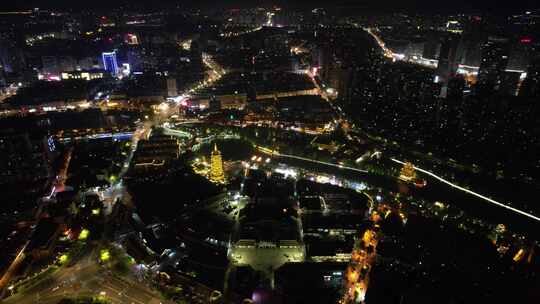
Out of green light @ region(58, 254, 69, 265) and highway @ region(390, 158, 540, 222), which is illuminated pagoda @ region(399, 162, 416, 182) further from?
green light @ region(58, 254, 69, 265)

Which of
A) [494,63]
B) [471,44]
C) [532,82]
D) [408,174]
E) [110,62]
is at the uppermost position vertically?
[471,44]

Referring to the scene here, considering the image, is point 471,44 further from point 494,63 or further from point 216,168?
point 216,168

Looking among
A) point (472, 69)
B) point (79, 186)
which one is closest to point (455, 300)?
point (79, 186)

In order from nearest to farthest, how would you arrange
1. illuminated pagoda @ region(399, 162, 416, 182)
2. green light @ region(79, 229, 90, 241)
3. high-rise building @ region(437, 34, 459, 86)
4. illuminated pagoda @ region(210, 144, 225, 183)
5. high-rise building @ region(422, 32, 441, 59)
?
green light @ region(79, 229, 90, 241), illuminated pagoda @ region(210, 144, 225, 183), illuminated pagoda @ region(399, 162, 416, 182), high-rise building @ region(437, 34, 459, 86), high-rise building @ region(422, 32, 441, 59)

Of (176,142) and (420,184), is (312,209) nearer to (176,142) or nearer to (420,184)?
(420,184)

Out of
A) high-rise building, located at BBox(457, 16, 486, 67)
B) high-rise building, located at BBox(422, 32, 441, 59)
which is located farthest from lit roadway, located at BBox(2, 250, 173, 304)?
high-rise building, located at BBox(422, 32, 441, 59)

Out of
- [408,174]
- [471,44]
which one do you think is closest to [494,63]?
[471,44]

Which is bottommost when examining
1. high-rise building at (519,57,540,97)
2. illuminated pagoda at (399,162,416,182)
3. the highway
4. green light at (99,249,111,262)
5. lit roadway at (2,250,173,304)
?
lit roadway at (2,250,173,304)

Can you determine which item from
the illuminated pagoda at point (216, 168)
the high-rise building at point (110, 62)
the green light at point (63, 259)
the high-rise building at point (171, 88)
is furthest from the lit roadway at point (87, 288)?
the high-rise building at point (110, 62)
